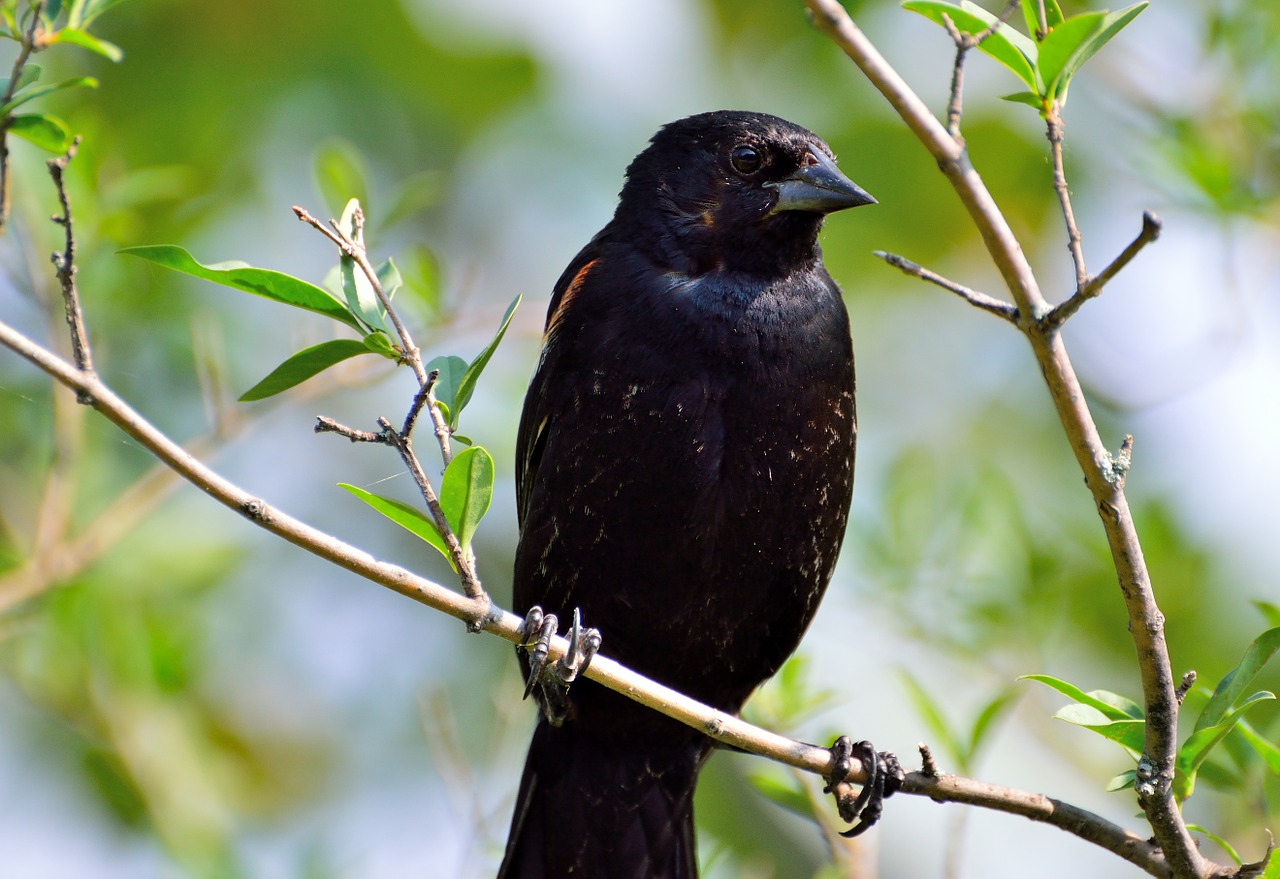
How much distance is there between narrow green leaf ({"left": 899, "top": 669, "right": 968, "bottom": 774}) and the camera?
2994mm

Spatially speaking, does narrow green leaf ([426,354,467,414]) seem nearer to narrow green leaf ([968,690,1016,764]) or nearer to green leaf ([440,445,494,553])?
green leaf ([440,445,494,553])

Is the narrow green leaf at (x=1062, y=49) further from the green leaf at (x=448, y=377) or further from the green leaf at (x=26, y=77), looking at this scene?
the green leaf at (x=26, y=77)

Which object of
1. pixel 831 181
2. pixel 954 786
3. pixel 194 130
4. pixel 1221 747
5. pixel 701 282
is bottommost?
pixel 954 786

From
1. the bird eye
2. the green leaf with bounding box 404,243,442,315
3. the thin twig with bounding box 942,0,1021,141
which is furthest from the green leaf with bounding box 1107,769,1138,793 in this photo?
the green leaf with bounding box 404,243,442,315

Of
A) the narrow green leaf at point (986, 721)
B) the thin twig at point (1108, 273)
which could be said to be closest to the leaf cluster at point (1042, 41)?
the thin twig at point (1108, 273)

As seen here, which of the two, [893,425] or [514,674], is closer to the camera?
[514,674]

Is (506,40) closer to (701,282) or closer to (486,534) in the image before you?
(486,534)

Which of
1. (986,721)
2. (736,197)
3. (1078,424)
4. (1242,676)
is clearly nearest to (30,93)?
(1078,424)

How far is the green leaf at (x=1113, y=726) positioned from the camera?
87.3 inches

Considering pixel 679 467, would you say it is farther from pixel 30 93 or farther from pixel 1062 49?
pixel 30 93

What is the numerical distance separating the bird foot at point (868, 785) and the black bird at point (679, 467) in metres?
0.45

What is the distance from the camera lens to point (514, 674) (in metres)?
4.30

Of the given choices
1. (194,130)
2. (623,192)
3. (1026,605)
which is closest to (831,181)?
(623,192)

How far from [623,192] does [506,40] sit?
3.36 m
